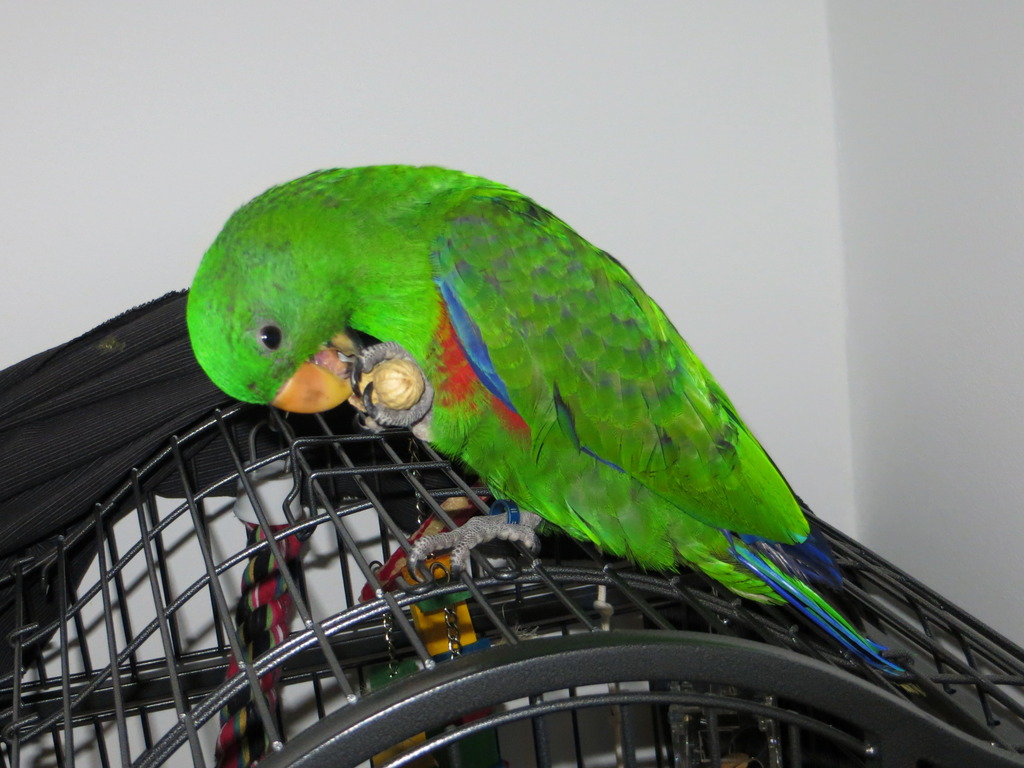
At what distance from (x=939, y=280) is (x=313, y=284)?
1038 mm

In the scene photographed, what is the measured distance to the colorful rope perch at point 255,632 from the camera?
1018 millimetres

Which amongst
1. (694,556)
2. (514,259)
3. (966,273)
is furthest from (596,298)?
(966,273)

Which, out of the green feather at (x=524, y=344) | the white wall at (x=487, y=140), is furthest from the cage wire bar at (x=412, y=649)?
the white wall at (x=487, y=140)

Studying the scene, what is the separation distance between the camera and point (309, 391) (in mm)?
922

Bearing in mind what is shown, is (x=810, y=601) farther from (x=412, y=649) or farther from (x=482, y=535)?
(x=412, y=649)

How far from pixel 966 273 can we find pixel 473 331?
2.74 ft

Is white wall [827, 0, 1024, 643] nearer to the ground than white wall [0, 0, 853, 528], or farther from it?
nearer to the ground

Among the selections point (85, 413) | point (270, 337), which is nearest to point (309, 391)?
point (270, 337)

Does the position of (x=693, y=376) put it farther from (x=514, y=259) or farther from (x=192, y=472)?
(x=192, y=472)

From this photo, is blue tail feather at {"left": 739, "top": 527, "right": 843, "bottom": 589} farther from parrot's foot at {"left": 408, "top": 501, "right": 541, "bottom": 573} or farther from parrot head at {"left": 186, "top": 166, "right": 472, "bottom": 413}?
parrot head at {"left": 186, "top": 166, "right": 472, "bottom": 413}

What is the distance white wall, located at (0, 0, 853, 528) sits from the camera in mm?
1260

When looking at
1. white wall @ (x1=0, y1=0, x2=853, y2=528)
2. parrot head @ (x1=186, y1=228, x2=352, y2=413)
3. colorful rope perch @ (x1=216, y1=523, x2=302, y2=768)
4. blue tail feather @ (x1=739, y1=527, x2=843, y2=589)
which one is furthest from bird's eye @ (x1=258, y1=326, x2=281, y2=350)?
blue tail feather @ (x1=739, y1=527, x2=843, y2=589)

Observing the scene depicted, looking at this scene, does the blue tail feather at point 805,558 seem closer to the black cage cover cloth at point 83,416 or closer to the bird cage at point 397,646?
the bird cage at point 397,646

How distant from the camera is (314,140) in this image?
4.43 feet
